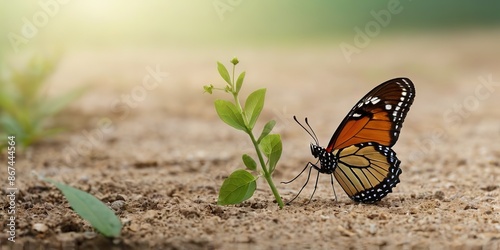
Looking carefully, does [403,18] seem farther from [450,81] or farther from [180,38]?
[180,38]

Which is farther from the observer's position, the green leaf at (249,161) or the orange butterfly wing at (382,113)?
the orange butterfly wing at (382,113)

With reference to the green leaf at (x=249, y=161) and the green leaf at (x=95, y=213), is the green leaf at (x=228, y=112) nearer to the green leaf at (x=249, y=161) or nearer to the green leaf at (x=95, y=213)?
the green leaf at (x=249, y=161)

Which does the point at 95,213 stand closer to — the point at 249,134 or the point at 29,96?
the point at 249,134

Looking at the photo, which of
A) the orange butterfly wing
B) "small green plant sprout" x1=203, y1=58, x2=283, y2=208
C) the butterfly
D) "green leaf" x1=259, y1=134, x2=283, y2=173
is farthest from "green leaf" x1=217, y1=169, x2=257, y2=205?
the orange butterfly wing

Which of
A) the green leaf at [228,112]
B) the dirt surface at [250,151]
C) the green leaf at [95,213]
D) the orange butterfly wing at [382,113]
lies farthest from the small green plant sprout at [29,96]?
the orange butterfly wing at [382,113]

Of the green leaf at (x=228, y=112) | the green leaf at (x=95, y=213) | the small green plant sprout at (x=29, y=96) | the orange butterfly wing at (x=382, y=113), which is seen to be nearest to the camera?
the green leaf at (x=95, y=213)

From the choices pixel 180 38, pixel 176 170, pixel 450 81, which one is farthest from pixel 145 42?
pixel 176 170

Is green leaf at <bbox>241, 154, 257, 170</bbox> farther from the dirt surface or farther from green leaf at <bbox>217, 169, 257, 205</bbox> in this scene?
the dirt surface
